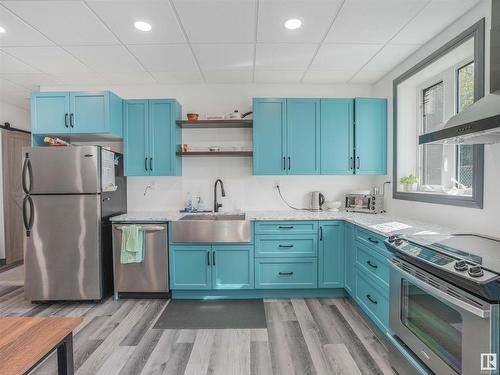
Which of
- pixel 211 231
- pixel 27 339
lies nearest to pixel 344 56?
pixel 211 231

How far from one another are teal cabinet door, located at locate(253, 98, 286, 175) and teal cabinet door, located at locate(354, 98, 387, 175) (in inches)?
36.4

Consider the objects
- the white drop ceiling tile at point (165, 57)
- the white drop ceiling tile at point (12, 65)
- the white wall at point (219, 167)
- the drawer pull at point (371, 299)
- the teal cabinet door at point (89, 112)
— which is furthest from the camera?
the white wall at point (219, 167)

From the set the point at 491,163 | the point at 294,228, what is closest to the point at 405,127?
the point at 491,163

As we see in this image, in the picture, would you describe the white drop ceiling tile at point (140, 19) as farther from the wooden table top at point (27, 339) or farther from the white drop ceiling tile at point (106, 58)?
the wooden table top at point (27, 339)

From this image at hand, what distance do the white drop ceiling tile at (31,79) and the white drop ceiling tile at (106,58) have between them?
0.73 meters

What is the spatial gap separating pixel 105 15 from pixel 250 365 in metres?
2.87

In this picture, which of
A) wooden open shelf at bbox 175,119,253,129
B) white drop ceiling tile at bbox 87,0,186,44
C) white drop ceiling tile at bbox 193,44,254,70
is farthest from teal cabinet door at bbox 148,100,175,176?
white drop ceiling tile at bbox 87,0,186,44

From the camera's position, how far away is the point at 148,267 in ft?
9.34

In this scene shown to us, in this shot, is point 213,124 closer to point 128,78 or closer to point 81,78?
point 128,78

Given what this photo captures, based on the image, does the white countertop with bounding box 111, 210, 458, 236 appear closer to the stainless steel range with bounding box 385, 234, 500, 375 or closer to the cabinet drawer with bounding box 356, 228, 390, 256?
the cabinet drawer with bounding box 356, 228, 390, 256

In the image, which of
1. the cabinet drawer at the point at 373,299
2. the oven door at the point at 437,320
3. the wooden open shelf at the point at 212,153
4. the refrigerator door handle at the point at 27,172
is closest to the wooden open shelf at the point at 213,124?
the wooden open shelf at the point at 212,153

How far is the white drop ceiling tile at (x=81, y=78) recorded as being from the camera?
3.13 m

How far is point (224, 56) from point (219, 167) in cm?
136

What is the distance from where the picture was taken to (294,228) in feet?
9.44
